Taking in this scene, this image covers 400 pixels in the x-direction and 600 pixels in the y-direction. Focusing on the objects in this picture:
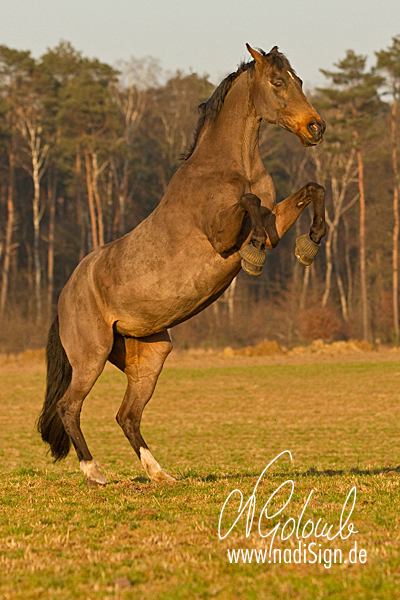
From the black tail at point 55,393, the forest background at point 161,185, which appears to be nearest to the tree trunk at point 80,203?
the forest background at point 161,185

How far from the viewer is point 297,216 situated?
7.30 m

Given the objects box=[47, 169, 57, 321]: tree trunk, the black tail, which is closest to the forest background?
box=[47, 169, 57, 321]: tree trunk

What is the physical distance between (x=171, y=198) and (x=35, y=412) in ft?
60.5

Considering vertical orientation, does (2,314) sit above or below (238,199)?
below

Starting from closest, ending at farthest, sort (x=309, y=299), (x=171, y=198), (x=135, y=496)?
(x=135, y=496)
(x=171, y=198)
(x=309, y=299)

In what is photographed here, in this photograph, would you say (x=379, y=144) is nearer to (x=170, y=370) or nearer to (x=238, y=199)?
(x=170, y=370)

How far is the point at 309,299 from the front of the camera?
5216 cm

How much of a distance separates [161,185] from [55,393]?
48108 millimetres

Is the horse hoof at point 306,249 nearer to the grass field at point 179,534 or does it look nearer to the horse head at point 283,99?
the horse head at point 283,99

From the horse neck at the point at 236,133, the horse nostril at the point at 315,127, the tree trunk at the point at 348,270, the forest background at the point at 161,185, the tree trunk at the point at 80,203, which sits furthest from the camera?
the tree trunk at the point at 348,270

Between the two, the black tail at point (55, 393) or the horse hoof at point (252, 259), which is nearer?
the horse hoof at point (252, 259)

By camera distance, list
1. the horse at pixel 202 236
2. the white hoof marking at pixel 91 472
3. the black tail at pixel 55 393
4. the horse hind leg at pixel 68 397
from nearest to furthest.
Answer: the horse at pixel 202 236
the white hoof marking at pixel 91 472
the horse hind leg at pixel 68 397
the black tail at pixel 55 393

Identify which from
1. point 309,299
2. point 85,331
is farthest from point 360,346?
point 85,331
